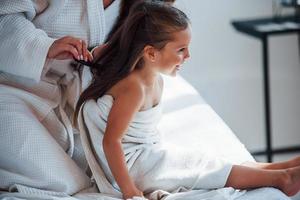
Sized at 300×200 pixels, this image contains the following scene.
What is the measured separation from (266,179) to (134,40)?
1.35 feet

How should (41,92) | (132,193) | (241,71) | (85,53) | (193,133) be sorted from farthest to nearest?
(241,71) → (193,133) → (41,92) → (85,53) → (132,193)

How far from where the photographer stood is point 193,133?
1736mm

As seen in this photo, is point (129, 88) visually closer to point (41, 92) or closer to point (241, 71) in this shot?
point (41, 92)

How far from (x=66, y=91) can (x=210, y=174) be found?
44cm

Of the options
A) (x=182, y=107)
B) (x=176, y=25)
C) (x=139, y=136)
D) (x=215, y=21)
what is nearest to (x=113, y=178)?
(x=139, y=136)

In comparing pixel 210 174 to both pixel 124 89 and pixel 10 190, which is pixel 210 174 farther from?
pixel 10 190

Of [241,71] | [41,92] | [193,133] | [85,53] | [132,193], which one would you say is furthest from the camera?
[241,71]

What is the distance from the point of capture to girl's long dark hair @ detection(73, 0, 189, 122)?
1438 mm

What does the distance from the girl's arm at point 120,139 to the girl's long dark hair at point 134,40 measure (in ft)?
0.24

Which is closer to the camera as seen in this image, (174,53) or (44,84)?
(174,53)

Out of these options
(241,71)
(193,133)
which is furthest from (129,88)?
(241,71)

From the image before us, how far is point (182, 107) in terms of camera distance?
1.91 metres

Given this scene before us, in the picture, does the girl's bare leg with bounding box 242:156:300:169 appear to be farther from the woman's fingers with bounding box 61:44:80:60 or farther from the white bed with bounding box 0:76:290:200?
the woman's fingers with bounding box 61:44:80:60

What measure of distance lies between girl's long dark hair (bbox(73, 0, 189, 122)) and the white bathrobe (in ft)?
0.30
